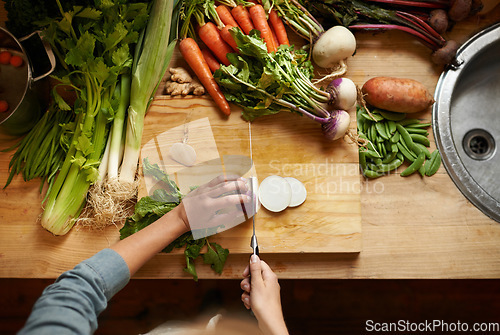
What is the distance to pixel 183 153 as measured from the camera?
131 cm

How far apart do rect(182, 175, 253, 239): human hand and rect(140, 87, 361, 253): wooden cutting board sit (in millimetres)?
67

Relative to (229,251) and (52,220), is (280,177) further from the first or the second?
(52,220)

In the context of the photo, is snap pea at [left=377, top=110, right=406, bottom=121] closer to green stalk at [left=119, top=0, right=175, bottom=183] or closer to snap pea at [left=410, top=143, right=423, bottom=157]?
snap pea at [left=410, top=143, right=423, bottom=157]

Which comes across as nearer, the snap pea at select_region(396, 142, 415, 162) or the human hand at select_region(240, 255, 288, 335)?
the human hand at select_region(240, 255, 288, 335)

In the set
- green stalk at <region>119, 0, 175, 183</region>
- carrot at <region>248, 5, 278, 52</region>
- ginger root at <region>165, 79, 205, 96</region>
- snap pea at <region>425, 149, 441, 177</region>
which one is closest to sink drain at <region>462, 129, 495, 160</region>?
snap pea at <region>425, 149, 441, 177</region>

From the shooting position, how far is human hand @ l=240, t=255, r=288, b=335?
1.05 metres

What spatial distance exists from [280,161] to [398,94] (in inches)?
20.2

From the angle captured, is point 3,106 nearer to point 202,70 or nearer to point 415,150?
point 202,70

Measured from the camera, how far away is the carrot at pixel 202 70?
1337 millimetres

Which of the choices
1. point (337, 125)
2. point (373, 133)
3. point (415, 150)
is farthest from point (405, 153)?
point (337, 125)

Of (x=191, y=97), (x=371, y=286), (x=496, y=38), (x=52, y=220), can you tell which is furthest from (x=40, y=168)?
(x=496, y=38)

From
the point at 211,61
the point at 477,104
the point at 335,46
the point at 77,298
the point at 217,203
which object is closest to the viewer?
the point at 77,298

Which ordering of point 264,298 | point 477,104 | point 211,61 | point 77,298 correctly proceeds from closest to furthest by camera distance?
point 77,298, point 264,298, point 211,61, point 477,104

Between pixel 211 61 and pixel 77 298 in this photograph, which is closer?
pixel 77 298
